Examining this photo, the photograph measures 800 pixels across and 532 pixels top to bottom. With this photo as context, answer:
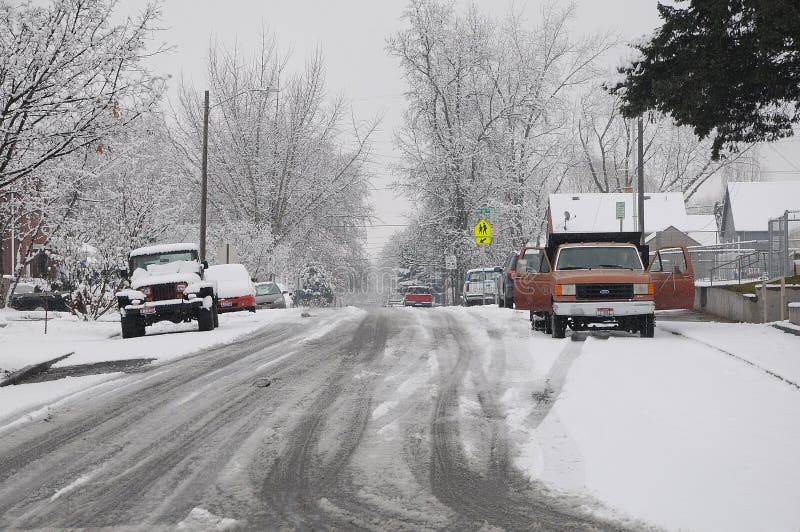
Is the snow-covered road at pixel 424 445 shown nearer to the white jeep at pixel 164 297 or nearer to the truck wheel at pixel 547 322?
the truck wheel at pixel 547 322

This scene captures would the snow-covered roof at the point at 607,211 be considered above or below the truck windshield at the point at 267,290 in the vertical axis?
above

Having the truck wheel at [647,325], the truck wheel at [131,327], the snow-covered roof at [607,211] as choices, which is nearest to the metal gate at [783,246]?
the truck wheel at [647,325]

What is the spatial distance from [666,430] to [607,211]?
57609 millimetres

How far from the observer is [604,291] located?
53.8ft

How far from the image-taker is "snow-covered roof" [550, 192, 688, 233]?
6200cm

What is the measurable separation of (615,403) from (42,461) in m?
5.44

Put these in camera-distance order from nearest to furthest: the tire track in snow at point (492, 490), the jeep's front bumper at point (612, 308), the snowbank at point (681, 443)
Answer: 1. the tire track in snow at point (492, 490)
2. the snowbank at point (681, 443)
3. the jeep's front bumper at point (612, 308)

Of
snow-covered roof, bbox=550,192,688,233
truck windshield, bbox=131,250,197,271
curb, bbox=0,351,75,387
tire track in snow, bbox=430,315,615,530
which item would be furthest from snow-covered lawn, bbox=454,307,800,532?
snow-covered roof, bbox=550,192,688,233

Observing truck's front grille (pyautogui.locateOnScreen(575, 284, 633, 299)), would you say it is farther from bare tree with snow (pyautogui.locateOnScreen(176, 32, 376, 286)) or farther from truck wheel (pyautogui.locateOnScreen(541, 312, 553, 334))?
bare tree with snow (pyautogui.locateOnScreen(176, 32, 376, 286))

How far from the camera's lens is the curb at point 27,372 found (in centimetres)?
1255

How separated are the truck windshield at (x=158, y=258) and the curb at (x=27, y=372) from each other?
23.2ft

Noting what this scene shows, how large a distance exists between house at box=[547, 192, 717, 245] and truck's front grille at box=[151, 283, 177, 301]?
41473 mm

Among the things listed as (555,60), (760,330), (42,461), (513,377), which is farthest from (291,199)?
(42,461)

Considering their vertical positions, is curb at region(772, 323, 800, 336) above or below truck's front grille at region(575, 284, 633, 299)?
below
